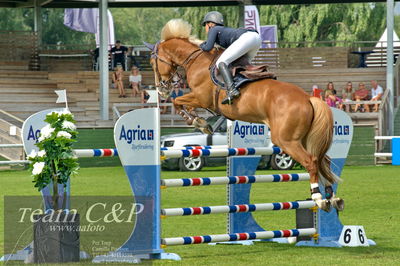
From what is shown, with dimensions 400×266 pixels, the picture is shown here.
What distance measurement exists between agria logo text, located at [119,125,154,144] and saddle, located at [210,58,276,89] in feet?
4.15

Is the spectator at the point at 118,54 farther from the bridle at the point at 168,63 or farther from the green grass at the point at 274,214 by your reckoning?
the bridle at the point at 168,63

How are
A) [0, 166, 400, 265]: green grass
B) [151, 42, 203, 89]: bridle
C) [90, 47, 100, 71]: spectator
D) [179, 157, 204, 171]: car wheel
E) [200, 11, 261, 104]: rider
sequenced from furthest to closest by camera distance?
1. [90, 47, 100, 71]: spectator
2. [179, 157, 204, 171]: car wheel
3. [151, 42, 203, 89]: bridle
4. [200, 11, 261, 104]: rider
5. [0, 166, 400, 265]: green grass

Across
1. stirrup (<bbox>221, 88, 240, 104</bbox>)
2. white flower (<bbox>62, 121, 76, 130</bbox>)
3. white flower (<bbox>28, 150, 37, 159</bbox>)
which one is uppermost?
stirrup (<bbox>221, 88, 240, 104</bbox>)

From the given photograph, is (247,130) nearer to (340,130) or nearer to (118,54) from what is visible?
(340,130)

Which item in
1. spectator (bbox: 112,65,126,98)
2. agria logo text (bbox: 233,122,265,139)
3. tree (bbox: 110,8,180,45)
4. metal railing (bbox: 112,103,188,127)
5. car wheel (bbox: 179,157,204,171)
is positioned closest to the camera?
agria logo text (bbox: 233,122,265,139)

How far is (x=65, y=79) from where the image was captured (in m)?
30.2

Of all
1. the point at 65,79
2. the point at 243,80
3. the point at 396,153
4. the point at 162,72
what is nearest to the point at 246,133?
the point at 243,80

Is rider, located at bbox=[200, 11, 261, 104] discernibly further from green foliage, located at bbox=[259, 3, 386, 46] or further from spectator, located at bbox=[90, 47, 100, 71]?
green foliage, located at bbox=[259, 3, 386, 46]

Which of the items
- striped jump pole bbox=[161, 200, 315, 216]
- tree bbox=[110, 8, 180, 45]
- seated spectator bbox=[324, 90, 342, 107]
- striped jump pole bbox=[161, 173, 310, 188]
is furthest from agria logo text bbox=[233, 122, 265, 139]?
tree bbox=[110, 8, 180, 45]

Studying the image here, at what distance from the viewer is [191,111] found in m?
10.2

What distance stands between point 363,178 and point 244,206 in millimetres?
11354

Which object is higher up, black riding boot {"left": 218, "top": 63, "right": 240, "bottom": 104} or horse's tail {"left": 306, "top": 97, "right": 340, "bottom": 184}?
black riding boot {"left": 218, "top": 63, "right": 240, "bottom": 104}

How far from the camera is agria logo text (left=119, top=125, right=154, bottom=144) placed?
8.48 m

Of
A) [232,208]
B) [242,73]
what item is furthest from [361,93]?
[232,208]
